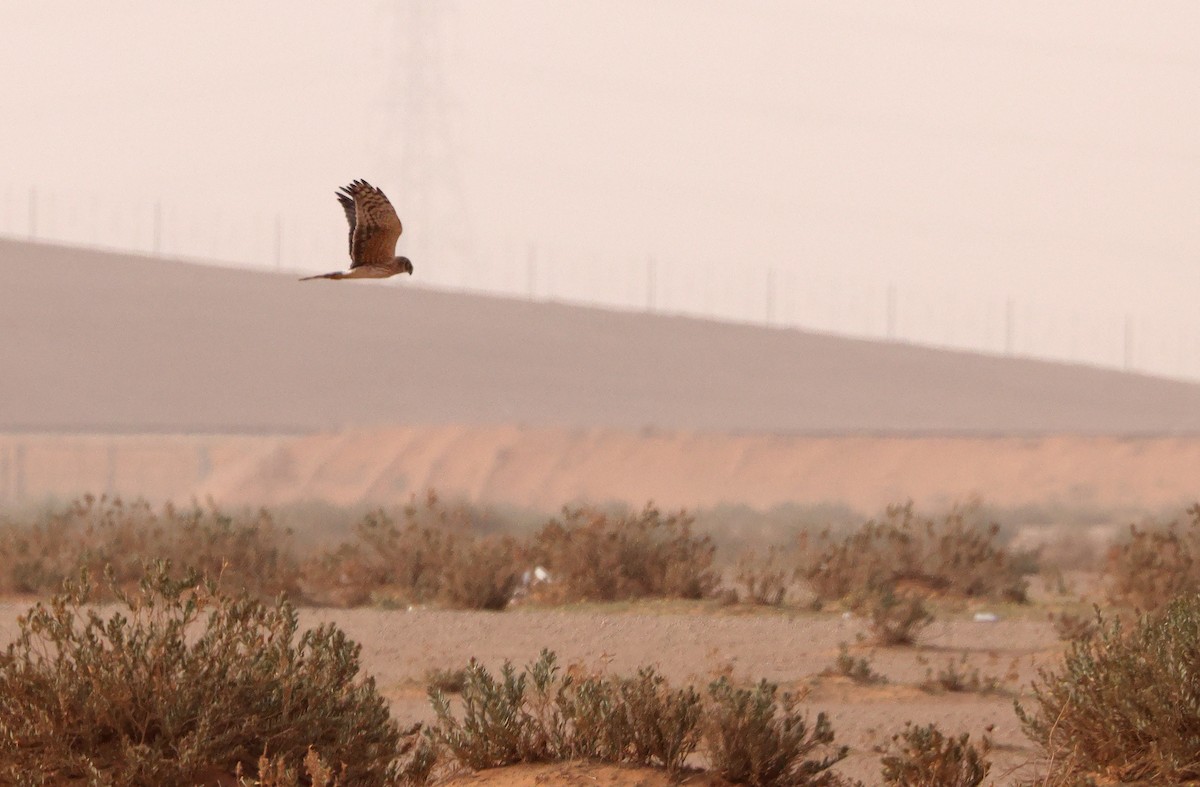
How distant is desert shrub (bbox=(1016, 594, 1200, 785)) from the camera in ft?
24.6

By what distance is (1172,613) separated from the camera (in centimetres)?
822

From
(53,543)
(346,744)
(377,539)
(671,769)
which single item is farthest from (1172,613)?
(53,543)

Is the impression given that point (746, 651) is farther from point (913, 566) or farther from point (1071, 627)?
point (913, 566)

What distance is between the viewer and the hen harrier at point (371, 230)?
24.0ft

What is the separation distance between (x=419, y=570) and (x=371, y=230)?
1104 cm

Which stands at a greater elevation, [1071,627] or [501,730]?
[501,730]

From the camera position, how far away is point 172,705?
676 centimetres

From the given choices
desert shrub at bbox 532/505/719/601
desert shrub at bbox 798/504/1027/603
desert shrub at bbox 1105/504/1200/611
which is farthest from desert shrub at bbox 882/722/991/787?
desert shrub at bbox 798/504/1027/603

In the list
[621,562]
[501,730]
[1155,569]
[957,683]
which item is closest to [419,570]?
[621,562]

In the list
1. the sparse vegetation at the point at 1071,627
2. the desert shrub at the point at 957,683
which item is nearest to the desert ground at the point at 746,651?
the desert shrub at the point at 957,683

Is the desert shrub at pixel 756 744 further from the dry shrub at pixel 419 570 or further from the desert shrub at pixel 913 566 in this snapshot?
the desert shrub at pixel 913 566

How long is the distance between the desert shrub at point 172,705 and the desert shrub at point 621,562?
1009 centimetres

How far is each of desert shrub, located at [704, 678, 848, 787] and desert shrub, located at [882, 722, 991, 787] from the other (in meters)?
0.26

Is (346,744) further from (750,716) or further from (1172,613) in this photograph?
(1172,613)
